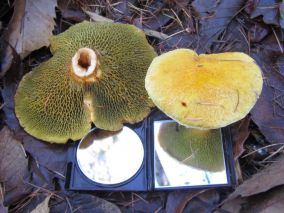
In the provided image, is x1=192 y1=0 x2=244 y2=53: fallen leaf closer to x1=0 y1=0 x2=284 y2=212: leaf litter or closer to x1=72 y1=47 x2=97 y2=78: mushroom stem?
x1=0 y1=0 x2=284 y2=212: leaf litter

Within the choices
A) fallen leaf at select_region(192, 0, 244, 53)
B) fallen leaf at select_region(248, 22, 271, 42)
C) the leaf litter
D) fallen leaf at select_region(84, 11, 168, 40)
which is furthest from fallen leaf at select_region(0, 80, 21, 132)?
fallen leaf at select_region(248, 22, 271, 42)

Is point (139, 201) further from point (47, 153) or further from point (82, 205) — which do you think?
point (47, 153)

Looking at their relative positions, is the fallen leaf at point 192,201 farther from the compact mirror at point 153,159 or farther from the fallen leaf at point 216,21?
the fallen leaf at point 216,21

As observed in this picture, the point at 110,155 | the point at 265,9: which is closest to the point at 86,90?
the point at 110,155

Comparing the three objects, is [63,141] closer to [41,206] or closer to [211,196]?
[41,206]

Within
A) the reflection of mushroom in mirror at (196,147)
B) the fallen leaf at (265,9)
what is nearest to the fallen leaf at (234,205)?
the reflection of mushroom in mirror at (196,147)

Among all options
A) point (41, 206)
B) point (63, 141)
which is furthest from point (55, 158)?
point (41, 206)

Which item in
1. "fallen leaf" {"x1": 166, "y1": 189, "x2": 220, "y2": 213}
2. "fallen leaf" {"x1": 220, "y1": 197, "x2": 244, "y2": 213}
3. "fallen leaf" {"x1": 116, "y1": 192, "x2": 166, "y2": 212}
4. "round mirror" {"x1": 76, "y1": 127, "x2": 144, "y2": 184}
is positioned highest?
"round mirror" {"x1": 76, "y1": 127, "x2": 144, "y2": 184}
